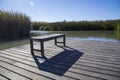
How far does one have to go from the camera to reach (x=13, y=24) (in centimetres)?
917

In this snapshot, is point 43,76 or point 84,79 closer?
point 84,79

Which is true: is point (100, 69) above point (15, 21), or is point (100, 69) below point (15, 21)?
below

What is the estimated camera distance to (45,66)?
94.8 inches

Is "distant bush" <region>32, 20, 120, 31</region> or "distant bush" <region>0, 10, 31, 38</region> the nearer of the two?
"distant bush" <region>0, 10, 31, 38</region>

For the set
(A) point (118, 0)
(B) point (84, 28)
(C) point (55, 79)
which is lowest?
(C) point (55, 79)

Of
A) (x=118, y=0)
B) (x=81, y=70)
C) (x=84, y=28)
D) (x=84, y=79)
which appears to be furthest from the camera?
(x=84, y=28)

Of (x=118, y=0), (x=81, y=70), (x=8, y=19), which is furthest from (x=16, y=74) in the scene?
(x=118, y=0)

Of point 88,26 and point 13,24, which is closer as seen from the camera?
A: point 13,24

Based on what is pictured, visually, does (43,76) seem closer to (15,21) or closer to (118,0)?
(15,21)

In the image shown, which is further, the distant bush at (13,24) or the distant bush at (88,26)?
the distant bush at (88,26)

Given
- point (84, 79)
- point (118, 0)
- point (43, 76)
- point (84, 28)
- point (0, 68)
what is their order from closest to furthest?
1. point (84, 79)
2. point (43, 76)
3. point (0, 68)
4. point (118, 0)
5. point (84, 28)

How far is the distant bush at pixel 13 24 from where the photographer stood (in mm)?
8688

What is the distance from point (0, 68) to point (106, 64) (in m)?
1.97

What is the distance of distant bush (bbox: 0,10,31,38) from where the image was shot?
8.69m
